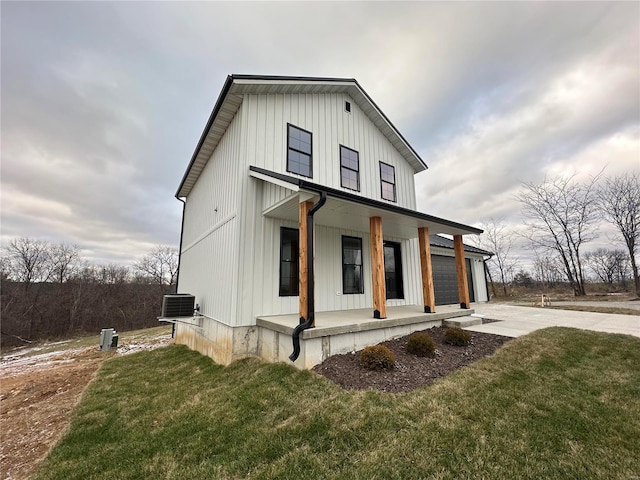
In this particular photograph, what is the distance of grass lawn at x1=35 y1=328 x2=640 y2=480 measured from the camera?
230 cm

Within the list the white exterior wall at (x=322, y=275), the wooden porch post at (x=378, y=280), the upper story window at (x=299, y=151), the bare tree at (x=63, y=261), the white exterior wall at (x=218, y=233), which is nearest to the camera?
the wooden porch post at (x=378, y=280)

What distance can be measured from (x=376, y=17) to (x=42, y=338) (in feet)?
113

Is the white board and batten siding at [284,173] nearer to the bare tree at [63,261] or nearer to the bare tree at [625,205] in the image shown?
the bare tree at [625,205]

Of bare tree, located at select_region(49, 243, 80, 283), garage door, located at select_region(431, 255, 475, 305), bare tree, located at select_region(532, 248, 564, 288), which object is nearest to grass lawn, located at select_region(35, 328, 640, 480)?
garage door, located at select_region(431, 255, 475, 305)

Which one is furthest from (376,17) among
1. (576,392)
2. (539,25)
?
(576,392)

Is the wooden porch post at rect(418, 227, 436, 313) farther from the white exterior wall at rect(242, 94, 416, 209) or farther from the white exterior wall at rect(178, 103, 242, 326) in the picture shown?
the white exterior wall at rect(178, 103, 242, 326)

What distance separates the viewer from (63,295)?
26172 mm

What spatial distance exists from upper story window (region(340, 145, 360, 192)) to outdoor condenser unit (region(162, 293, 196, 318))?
237 inches

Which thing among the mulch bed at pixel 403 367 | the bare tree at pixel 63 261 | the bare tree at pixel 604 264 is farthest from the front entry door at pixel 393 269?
the bare tree at pixel 63 261

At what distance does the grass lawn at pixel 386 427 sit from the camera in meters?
2.30

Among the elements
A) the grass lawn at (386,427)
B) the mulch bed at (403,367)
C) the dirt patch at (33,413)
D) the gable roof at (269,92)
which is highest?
the gable roof at (269,92)

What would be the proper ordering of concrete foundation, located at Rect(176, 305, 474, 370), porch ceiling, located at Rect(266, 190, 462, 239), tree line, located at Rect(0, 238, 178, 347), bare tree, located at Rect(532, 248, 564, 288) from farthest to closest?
1. bare tree, located at Rect(532, 248, 564, 288)
2. tree line, located at Rect(0, 238, 178, 347)
3. porch ceiling, located at Rect(266, 190, 462, 239)
4. concrete foundation, located at Rect(176, 305, 474, 370)

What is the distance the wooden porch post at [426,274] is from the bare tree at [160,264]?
114 ft

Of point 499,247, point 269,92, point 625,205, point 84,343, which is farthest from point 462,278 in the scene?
point 499,247
